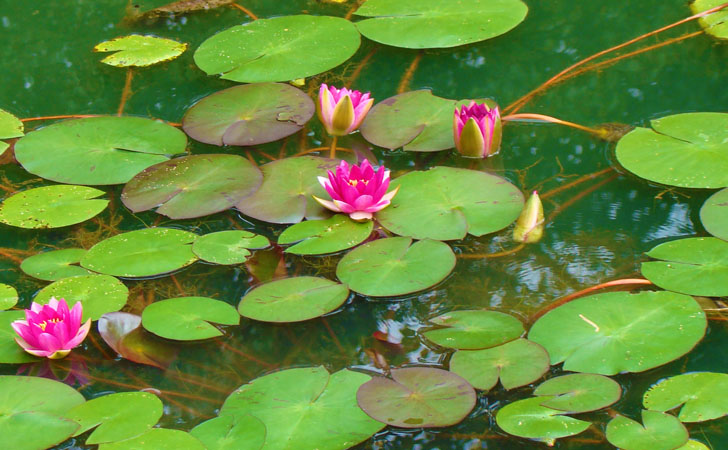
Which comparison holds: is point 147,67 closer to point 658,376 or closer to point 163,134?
point 163,134

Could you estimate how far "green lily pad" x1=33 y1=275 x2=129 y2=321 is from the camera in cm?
236

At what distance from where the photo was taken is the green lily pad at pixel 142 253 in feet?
8.21

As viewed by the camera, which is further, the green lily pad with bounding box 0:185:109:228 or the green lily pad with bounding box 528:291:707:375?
the green lily pad with bounding box 0:185:109:228

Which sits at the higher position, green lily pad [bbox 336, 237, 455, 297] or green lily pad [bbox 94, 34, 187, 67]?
green lily pad [bbox 94, 34, 187, 67]

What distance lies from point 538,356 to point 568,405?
19 cm

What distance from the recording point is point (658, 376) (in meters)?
2.10

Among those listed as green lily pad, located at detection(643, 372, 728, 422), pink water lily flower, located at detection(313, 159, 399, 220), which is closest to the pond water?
green lily pad, located at detection(643, 372, 728, 422)

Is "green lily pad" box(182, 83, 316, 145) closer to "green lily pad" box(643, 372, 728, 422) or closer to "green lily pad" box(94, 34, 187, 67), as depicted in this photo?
"green lily pad" box(94, 34, 187, 67)

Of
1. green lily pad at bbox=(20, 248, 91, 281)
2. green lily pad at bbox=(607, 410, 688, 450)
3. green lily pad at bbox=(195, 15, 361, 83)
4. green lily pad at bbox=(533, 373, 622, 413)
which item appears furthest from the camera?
green lily pad at bbox=(195, 15, 361, 83)

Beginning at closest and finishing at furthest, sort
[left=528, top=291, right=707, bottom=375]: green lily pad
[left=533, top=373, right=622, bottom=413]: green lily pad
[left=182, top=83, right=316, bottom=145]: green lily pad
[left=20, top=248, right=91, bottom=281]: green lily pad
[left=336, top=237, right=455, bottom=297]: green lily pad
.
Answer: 1. [left=533, top=373, right=622, bottom=413]: green lily pad
2. [left=528, top=291, right=707, bottom=375]: green lily pad
3. [left=336, top=237, right=455, bottom=297]: green lily pad
4. [left=20, top=248, right=91, bottom=281]: green lily pad
5. [left=182, top=83, right=316, bottom=145]: green lily pad

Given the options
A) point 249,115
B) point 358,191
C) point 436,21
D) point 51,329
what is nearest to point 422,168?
point 358,191

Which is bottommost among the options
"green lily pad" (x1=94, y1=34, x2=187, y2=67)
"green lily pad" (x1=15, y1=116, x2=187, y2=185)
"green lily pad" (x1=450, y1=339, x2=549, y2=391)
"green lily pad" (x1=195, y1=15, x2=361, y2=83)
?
"green lily pad" (x1=450, y1=339, x2=549, y2=391)

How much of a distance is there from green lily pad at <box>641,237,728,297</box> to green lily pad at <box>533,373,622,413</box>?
1.59 feet

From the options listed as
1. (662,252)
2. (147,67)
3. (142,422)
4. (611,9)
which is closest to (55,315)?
(142,422)
